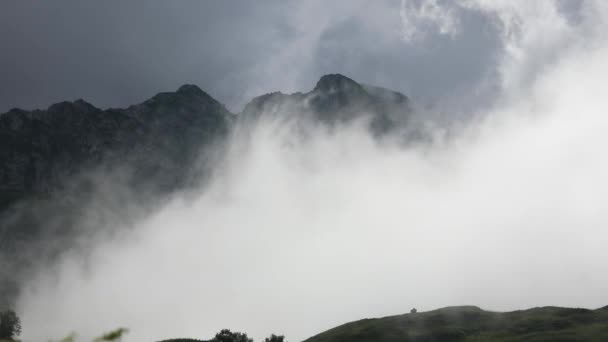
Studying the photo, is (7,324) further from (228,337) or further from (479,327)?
(479,327)

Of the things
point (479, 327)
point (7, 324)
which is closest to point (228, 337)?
point (479, 327)

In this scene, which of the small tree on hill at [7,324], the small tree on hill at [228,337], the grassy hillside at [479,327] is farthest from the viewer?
the small tree on hill at [7,324]

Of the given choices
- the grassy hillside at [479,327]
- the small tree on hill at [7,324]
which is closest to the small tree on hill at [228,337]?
the grassy hillside at [479,327]

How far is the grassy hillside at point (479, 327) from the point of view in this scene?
5512 inches

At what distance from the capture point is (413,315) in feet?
614

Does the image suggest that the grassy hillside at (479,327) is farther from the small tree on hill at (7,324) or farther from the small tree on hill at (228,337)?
the small tree on hill at (7,324)

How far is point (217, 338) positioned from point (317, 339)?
114 feet

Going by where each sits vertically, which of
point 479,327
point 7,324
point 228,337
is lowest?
point 479,327

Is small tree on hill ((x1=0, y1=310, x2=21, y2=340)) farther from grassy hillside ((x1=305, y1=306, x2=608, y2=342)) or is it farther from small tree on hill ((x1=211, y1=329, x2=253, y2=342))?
grassy hillside ((x1=305, y1=306, x2=608, y2=342))

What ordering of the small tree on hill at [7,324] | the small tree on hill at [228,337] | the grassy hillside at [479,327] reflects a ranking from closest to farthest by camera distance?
1. the grassy hillside at [479,327]
2. the small tree on hill at [228,337]
3. the small tree on hill at [7,324]

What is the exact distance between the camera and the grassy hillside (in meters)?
140

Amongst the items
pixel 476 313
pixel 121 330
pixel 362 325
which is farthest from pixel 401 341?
pixel 121 330

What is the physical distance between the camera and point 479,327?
163125mm

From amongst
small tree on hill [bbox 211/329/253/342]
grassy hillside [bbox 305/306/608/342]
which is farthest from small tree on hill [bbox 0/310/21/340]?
grassy hillside [bbox 305/306/608/342]
